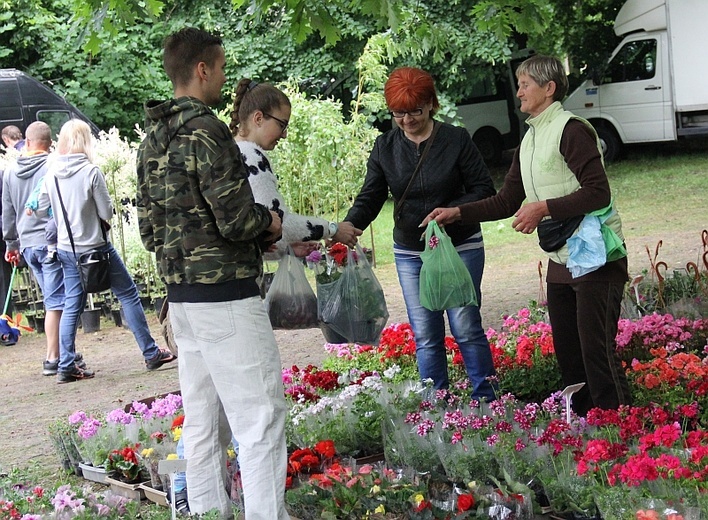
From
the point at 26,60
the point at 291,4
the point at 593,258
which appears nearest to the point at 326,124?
the point at 291,4

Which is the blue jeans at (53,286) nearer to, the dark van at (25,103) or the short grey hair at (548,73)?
the short grey hair at (548,73)

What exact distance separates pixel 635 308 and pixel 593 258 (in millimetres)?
2588

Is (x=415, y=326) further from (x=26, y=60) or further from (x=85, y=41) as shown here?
(x=26, y=60)

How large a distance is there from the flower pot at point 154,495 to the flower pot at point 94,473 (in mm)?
363

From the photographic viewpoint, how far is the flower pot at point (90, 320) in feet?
33.3

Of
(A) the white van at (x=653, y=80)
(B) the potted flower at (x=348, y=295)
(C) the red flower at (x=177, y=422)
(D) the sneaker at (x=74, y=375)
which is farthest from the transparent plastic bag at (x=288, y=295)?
(A) the white van at (x=653, y=80)

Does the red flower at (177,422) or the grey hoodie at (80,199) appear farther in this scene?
the grey hoodie at (80,199)

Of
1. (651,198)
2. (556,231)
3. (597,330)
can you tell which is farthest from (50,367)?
(651,198)

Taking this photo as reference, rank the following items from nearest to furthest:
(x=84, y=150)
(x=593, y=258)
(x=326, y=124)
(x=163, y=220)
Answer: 1. (x=163, y=220)
2. (x=593, y=258)
3. (x=84, y=150)
4. (x=326, y=124)

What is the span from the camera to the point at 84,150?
7785mm

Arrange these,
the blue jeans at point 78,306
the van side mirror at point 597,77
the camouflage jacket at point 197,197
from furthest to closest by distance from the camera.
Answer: the van side mirror at point 597,77
the blue jeans at point 78,306
the camouflage jacket at point 197,197

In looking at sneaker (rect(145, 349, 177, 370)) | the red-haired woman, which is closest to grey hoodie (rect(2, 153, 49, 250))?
sneaker (rect(145, 349, 177, 370))

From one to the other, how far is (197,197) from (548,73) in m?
1.77

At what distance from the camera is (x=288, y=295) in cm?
463
